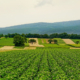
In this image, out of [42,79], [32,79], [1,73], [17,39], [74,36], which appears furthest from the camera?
[74,36]

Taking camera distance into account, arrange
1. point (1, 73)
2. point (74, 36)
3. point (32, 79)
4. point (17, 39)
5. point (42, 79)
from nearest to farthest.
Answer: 1. point (42, 79)
2. point (32, 79)
3. point (1, 73)
4. point (17, 39)
5. point (74, 36)

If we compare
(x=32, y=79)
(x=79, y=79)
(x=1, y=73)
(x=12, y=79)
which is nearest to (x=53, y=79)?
(x=32, y=79)

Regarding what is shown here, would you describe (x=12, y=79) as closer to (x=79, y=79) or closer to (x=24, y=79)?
(x=24, y=79)

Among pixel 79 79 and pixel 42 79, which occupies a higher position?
pixel 42 79

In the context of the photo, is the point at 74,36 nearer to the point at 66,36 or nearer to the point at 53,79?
the point at 66,36

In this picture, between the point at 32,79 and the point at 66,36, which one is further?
the point at 66,36

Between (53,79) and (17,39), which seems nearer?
(53,79)

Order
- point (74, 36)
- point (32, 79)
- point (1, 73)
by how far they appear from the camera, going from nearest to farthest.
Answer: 1. point (32, 79)
2. point (1, 73)
3. point (74, 36)

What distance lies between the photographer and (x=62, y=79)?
10172 millimetres

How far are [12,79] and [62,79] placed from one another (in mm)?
5906

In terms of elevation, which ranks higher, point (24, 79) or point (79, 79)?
point (24, 79)

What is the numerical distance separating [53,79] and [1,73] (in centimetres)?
713

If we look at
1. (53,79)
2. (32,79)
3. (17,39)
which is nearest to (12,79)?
(32,79)

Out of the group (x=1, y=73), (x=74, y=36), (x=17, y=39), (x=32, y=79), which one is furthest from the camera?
(x=74, y=36)
